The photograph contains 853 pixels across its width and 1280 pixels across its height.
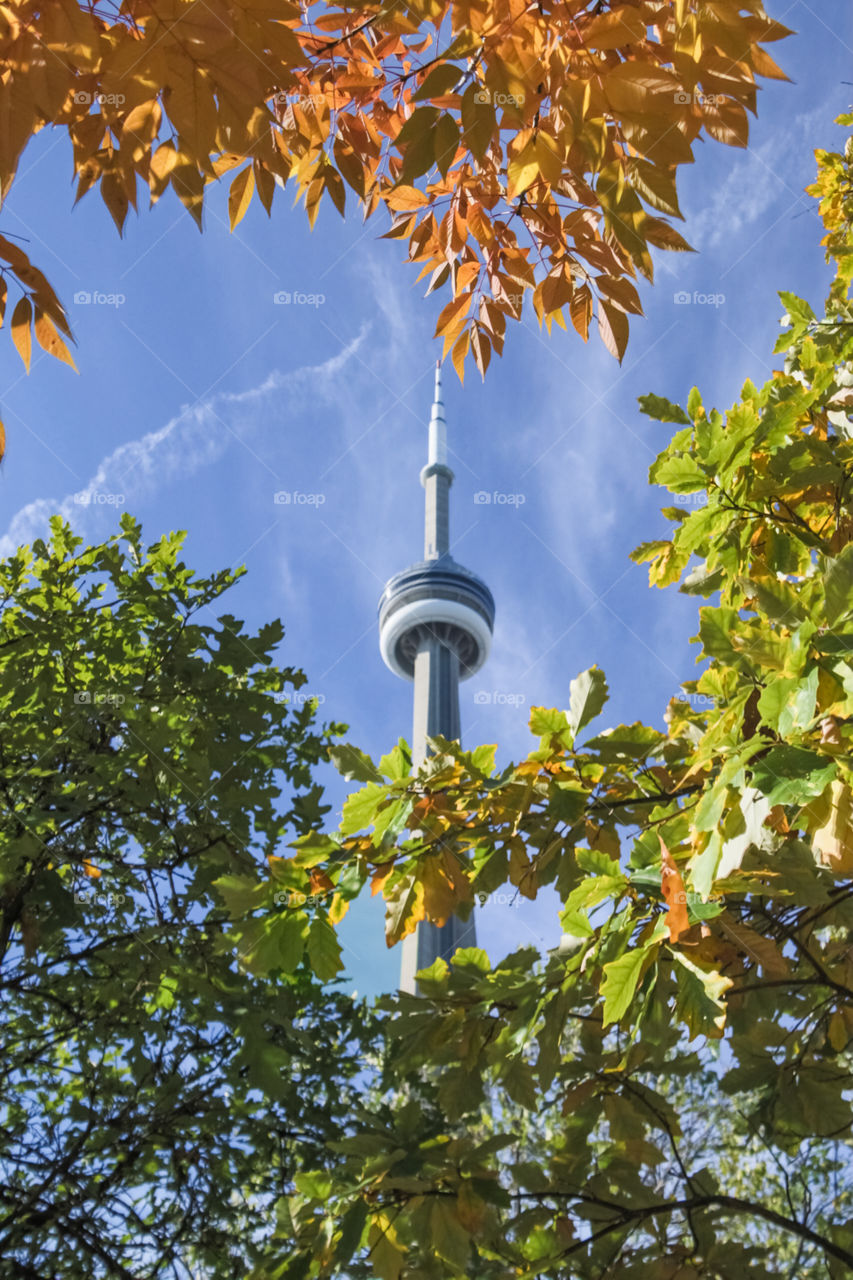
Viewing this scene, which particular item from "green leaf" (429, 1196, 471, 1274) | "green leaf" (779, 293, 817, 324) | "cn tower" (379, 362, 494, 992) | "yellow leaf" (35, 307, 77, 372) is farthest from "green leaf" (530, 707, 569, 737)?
"cn tower" (379, 362, 494, 992)

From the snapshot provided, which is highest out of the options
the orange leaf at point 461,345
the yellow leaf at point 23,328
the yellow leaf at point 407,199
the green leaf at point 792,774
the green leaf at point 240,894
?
the yellow leaf at point 407,199

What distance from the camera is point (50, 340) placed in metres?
1.80

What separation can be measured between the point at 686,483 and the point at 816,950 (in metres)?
1.69

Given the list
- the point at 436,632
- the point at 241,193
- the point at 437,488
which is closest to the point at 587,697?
the point at 241,193

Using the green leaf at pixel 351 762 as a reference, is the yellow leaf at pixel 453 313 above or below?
above

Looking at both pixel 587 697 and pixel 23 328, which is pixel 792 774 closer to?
pixel 587 697

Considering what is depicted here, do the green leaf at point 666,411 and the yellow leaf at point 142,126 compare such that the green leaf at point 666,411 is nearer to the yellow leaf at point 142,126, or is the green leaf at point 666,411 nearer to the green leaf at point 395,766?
the green leaf at point 395,766

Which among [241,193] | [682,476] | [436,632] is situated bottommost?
[682,476]

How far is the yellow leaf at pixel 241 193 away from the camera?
2092 mm

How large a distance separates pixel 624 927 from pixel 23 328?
5.49ft

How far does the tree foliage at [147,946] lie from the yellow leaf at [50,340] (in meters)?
1.96

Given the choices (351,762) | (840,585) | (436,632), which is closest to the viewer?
(840,585)

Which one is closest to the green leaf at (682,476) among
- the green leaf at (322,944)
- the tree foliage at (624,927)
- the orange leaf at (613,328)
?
the tree foliage at (624,927)

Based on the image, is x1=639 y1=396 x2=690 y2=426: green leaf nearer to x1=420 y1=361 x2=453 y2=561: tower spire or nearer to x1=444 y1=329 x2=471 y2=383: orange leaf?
x1=444 y1=329 x2=471 y2=383: orange leaf
